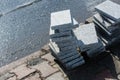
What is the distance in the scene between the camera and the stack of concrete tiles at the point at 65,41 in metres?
5.90

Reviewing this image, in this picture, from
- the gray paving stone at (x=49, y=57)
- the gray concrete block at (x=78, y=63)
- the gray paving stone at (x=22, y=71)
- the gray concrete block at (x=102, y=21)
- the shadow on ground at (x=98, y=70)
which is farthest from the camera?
the gray paving stone at (x=49, y=57)

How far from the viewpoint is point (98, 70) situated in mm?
5980

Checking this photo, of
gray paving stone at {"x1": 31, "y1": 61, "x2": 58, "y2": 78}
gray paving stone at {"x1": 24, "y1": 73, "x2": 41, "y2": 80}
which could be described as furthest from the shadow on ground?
gray paving stone at {"x1": 24, "y1": 73, "x2": 41, "y2": 80}

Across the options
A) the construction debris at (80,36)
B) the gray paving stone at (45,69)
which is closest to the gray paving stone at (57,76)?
the gray paving stone at (45,69)

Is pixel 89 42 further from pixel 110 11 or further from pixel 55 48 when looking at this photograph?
pixel 110 11

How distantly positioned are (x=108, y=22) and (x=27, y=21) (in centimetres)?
326

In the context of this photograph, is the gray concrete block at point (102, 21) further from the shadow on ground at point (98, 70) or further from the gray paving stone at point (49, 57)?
the gray paving stone at point (49, 57)

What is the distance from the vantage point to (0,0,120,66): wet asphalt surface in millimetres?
7691

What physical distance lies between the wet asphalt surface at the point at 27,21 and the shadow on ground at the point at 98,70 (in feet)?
5.94

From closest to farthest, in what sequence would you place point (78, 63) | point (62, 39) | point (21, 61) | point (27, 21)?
point (62, 39) < point (78, 63) < point (21, 61) < point (27, 21)

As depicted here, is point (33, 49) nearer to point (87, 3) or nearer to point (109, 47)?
point (109, 47)

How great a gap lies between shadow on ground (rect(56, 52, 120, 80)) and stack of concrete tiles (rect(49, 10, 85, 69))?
14cm

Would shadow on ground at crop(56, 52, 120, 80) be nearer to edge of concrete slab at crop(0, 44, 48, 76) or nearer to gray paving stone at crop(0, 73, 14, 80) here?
edge of concrete slab at crop(0, 44, 48, 76)

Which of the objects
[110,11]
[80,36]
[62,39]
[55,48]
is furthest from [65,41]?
[110,11]
